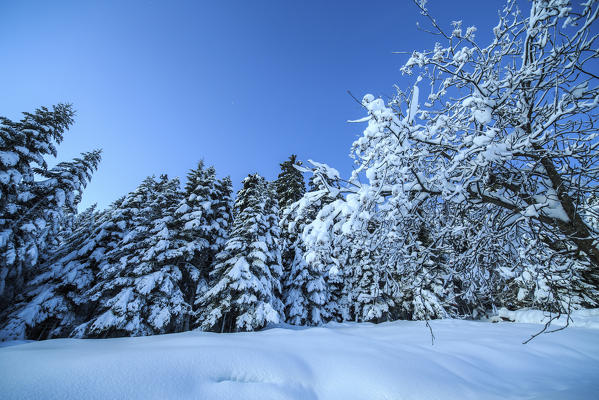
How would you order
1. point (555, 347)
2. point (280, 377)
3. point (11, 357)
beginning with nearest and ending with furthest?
point (280, 377), point (11, 357), point (555, 347)

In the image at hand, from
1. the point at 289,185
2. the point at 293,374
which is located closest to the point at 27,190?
the point at 289,185

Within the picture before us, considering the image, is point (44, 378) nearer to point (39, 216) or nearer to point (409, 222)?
point (409, 222)

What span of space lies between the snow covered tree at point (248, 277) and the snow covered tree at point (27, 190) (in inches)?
358

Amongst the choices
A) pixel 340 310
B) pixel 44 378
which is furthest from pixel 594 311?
pixel 44 378

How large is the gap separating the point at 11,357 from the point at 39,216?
42.6 feet

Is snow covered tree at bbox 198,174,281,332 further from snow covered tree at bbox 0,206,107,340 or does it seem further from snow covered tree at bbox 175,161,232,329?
snow covered tree at bbox 0,206,107,340

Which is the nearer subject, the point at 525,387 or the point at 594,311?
the point at 525,387

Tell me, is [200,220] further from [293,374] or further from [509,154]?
[509,154]

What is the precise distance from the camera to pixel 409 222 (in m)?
3.88

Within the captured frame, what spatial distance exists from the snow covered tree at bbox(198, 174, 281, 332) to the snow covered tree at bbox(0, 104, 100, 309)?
29.8 feet

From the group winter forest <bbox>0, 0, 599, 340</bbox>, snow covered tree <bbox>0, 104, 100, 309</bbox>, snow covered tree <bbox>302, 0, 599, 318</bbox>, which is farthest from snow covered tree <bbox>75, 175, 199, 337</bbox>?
snow covered tree <bbox>302, 0, 599, 318</bbox>

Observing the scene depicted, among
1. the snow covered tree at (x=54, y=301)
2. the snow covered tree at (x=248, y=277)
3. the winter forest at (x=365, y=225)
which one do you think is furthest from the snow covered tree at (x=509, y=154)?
the snow covered tree at (x=54, y=301)

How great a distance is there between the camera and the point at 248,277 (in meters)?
12.5

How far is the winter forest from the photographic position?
9.16 feet
